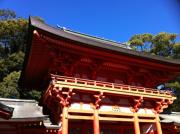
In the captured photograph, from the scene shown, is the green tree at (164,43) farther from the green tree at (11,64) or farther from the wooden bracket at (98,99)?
the wooden bracket at (98,99)

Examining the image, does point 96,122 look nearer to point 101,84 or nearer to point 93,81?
point 101,84

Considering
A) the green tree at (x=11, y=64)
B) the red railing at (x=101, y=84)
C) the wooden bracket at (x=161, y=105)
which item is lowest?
the wooden bracket at (x=161, y=105)

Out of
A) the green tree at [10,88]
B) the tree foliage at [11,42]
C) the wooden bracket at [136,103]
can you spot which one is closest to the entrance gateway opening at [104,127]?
the wooden bracket at [136,103]

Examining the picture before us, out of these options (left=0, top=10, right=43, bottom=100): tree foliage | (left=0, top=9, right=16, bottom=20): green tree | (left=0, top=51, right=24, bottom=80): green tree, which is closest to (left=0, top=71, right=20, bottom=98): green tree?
(left=0, top=10, right=43, bottom=100): tree foliage

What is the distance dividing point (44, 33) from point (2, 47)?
34808 millimetres

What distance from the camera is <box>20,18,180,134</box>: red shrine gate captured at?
13344 millimetres

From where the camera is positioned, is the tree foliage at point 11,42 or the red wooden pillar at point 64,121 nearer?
the red wooden pillar at point 64,121

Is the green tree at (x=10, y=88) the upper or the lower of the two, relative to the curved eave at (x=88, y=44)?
upper

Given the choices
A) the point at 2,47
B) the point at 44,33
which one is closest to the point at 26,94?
the point at 2,47

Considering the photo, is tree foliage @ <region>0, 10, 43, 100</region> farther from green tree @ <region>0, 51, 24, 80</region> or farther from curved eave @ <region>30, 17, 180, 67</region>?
curved eave @ <region>30, 17, 180, 67</region>

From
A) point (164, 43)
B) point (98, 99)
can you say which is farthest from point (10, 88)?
point (164, 43)

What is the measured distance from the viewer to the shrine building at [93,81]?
43.8 ft

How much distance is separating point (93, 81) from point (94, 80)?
2.16ft

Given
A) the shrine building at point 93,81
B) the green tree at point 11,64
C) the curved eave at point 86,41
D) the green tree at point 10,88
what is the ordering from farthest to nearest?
the green tree at point 11,64, the green tree at point 10,88, the shrine building at point 93,81, the curved eave at point 86,41
